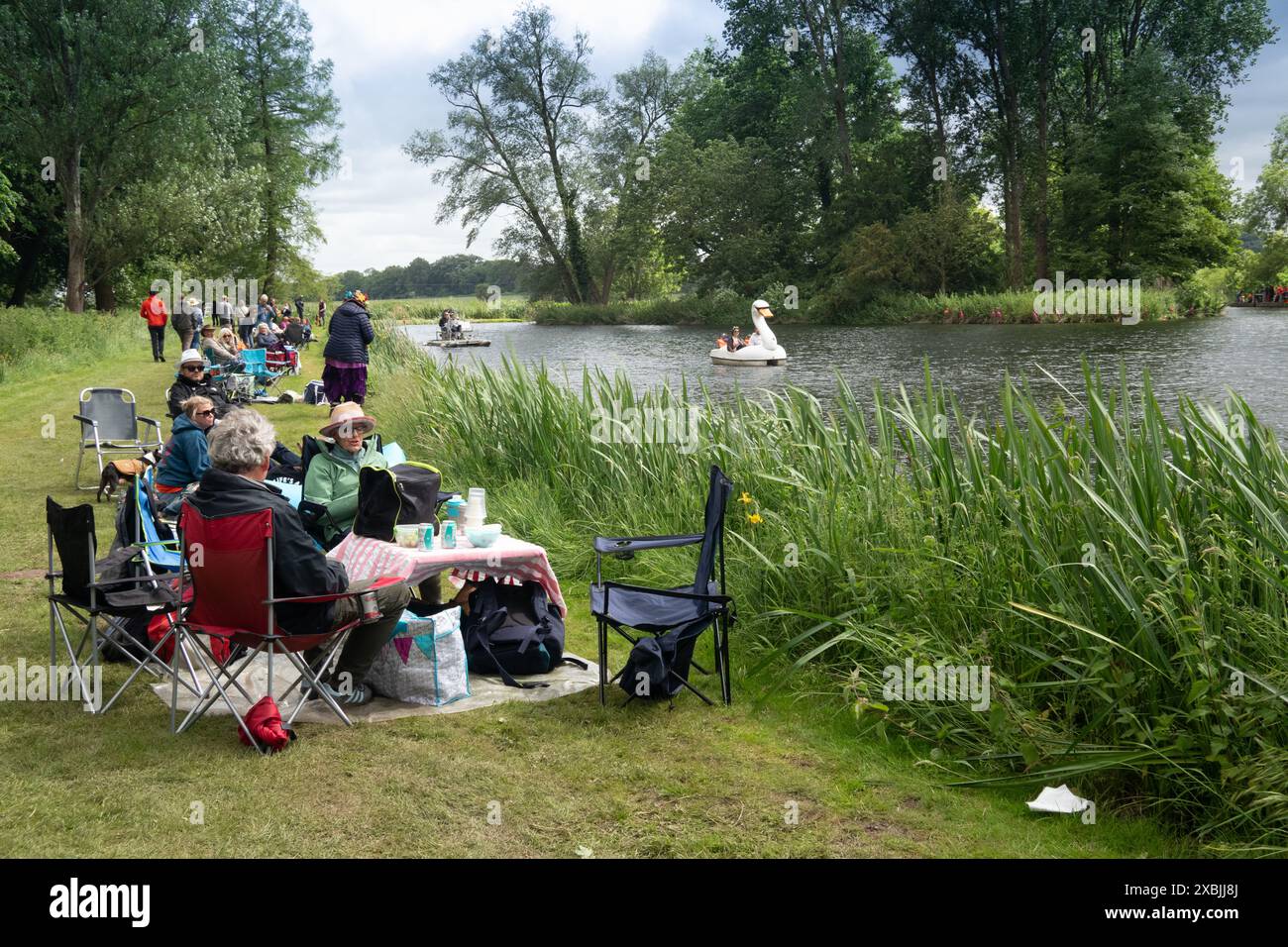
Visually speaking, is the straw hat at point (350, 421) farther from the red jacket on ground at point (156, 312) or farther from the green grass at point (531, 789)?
the red jacket on ground at point (156, 312)

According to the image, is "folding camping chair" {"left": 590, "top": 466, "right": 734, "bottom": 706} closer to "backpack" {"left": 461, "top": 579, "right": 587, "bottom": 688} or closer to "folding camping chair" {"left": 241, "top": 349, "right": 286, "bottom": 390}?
"backpack" {"left": 461, "top": 579, "right": 587, "bottom": 688}

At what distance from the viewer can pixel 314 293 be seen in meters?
61.9

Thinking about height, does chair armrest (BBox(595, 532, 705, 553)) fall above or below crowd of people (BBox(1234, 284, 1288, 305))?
below

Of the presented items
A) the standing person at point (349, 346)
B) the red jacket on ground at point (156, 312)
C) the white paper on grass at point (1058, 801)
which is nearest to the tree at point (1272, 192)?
the red jacket on ground at point (156, 312)

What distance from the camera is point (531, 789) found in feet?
14.4

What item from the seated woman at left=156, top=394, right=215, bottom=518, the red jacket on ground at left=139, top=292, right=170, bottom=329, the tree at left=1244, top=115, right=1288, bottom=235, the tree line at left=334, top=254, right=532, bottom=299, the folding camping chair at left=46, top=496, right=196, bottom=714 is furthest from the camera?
the tree line at left=334, top=254, right=532, bottom=299

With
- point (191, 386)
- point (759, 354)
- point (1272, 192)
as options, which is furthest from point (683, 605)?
point (1272, 192)

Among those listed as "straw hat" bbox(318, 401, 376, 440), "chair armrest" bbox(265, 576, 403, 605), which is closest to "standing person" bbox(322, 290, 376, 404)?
"straw hat" bbox(318, 401, 376, 440)

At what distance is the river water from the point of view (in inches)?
832

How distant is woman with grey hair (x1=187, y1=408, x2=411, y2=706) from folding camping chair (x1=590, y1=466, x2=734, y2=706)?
→ 0.96 meters

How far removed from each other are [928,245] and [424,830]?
159 feet

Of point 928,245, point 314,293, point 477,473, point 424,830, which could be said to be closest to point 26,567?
point 477,473

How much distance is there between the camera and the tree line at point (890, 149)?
46.6 meters

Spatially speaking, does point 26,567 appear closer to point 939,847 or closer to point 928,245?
point 939,847
